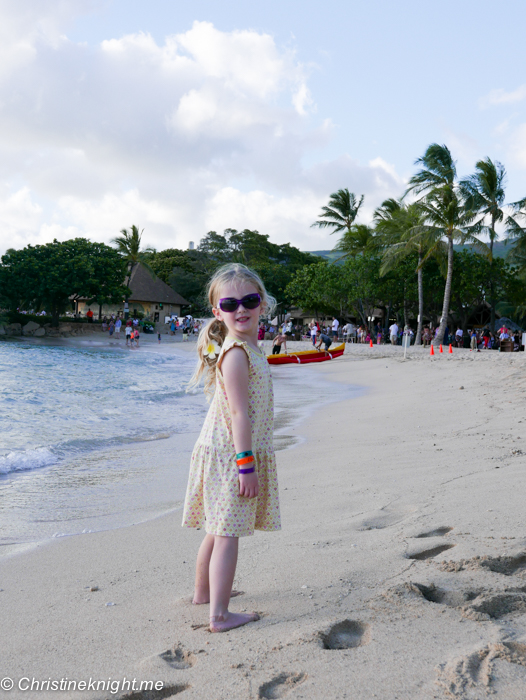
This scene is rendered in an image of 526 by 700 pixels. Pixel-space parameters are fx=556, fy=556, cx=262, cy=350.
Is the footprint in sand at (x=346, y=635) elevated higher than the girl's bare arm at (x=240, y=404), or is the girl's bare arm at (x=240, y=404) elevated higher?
the girl's bare arm at (x=240, y=404)

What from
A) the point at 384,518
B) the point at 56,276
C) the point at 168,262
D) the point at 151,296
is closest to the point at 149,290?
the point at 151,296

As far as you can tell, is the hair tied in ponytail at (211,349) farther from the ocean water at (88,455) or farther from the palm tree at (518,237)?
the palm tree at (518,237)

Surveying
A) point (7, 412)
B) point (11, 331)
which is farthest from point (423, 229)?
point (11, 331)

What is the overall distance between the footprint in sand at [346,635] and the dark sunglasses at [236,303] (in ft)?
4.32

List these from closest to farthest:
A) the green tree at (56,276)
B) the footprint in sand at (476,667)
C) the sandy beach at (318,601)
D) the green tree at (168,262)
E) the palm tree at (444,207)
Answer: the footprint in sand at (476,667), the sandy beach at (318,601), the palm tree at (444,207), the green tree at (56,276), the green tree at (168,262)

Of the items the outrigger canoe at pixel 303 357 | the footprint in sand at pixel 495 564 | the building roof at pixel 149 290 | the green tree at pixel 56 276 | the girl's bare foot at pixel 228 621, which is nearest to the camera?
the girl's bare foot at pixel 228 621

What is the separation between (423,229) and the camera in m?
29.1

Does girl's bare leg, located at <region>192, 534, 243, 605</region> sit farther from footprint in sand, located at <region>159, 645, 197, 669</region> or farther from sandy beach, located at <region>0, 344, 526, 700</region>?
footprint in sand, located at <region>159, 645, 197, 669</region>

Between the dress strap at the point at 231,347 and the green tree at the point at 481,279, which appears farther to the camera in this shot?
the green tree at the point at 481,279

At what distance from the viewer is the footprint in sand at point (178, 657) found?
1.92 metres

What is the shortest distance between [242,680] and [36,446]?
5.92 meters

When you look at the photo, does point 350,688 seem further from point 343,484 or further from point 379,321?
point 379,321

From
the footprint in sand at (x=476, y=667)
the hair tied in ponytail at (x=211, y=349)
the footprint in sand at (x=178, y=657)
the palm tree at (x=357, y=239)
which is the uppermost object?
the palm tree at (x=357, y=239)

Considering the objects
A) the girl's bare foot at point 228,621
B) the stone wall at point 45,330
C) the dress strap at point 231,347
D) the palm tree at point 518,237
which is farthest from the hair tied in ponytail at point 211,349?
the stone wall at point 45,330
